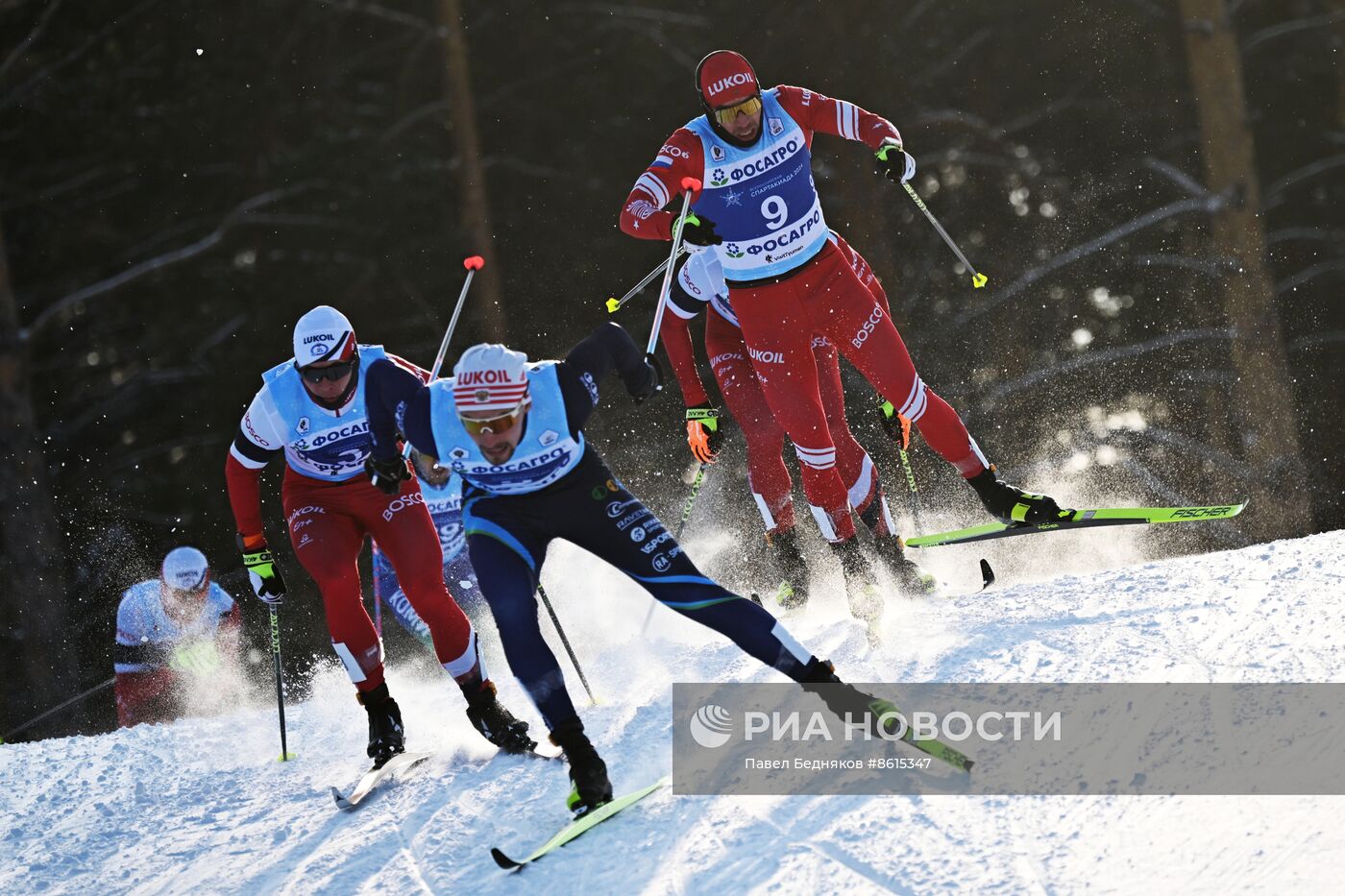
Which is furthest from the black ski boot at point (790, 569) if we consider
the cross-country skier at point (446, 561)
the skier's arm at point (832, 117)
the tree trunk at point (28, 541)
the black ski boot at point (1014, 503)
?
the tree trunk at point (28, 541)

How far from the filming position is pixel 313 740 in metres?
6.19

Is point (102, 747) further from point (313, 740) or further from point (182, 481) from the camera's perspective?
point (182, 481)

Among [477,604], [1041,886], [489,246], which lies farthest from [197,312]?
[1041,886]

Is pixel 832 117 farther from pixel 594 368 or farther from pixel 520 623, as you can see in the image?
pixel 520 623

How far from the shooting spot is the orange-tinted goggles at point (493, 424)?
13.3 ft

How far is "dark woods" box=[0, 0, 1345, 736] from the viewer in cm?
1484

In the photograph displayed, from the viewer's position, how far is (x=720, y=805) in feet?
13.6

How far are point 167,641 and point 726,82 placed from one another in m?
5.30

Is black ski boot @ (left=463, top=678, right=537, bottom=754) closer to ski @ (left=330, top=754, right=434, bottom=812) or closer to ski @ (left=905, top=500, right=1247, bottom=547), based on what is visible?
ski @ (left=330, top=754, right=434, bottom=812)

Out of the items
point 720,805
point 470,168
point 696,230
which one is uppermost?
point 470,168

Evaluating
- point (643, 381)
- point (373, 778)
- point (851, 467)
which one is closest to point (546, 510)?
point (643, 381)

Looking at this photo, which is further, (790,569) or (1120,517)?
(790,569)

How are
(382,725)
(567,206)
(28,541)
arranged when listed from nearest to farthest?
(382,725), (28,541), (567,206)

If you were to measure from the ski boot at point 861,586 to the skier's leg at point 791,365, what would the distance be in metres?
0.10
